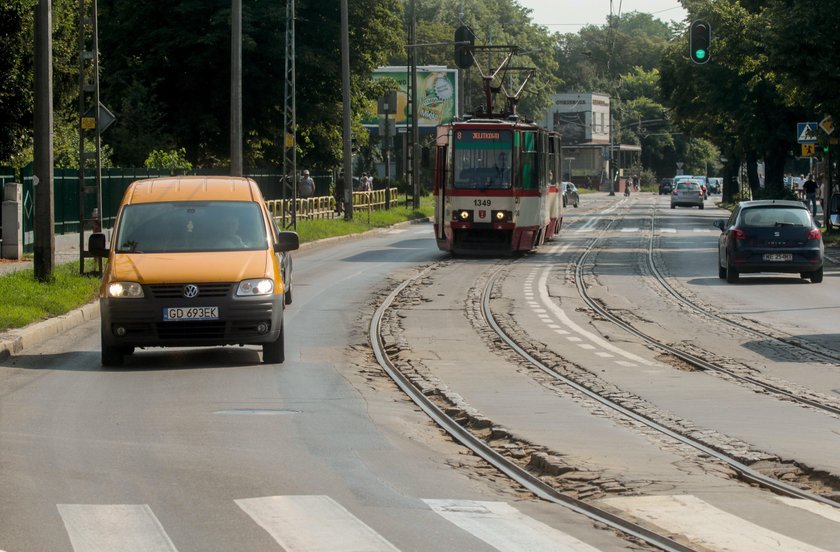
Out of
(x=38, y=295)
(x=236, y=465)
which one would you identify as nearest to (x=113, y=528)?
(x=236, y=465)

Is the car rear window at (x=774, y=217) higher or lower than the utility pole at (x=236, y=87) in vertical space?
lower

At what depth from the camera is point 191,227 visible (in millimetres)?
15695

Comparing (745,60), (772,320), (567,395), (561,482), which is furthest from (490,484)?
(745,60)

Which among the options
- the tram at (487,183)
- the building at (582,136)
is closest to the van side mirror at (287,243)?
the tram at (487,183)

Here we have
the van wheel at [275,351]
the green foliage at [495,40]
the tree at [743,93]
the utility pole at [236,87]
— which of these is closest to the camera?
the van wheel at [275,351]

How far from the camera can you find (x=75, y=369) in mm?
14805

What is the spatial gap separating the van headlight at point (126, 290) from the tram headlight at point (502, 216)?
2066 cm

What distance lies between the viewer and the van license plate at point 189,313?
1442 centimetres

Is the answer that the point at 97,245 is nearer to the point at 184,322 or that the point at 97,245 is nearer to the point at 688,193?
the point at 184,322

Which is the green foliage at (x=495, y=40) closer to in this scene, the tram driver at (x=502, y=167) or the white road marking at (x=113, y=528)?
the tram driver at (x=502, y=167)

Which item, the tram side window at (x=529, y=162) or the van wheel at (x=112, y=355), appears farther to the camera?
the tram side window at (x=529, y=162)

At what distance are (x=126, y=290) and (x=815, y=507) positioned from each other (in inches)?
321

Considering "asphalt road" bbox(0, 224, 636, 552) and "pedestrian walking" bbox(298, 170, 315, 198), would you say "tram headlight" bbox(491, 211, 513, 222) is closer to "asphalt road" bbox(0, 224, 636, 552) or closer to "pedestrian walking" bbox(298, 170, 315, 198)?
"asphalt road" bbox(0, 224, 636, 552)

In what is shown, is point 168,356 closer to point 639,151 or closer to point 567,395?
point 567,395
